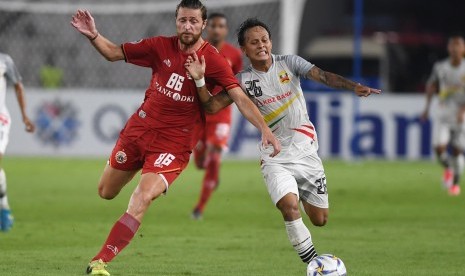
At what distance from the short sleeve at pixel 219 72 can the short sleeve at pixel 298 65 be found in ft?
1.72

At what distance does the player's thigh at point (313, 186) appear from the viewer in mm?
9977

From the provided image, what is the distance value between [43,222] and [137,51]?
4916 millimetres

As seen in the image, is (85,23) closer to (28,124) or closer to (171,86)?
(171,86)

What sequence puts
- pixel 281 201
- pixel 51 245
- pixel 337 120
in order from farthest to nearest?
1. pixel 337 120
2. pixel 51 245
3. pixel 281 201

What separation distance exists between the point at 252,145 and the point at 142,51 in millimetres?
15131

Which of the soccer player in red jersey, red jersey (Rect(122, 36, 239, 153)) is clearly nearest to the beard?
the soccer player in red jersey

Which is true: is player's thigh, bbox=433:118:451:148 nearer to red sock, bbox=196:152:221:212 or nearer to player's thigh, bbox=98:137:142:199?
red sock, bbox=196:152:221:212

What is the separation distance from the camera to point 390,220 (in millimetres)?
14977

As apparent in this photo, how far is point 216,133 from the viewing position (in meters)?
15.3

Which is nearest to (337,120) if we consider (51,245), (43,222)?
(43,222)

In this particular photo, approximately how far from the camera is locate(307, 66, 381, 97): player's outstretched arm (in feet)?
30.8

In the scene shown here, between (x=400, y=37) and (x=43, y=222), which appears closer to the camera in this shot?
(x=43, y=222)

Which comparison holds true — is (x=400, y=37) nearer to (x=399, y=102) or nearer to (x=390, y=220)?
(x=399, y=102)

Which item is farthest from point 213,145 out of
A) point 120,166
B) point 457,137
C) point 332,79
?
point 457,137
